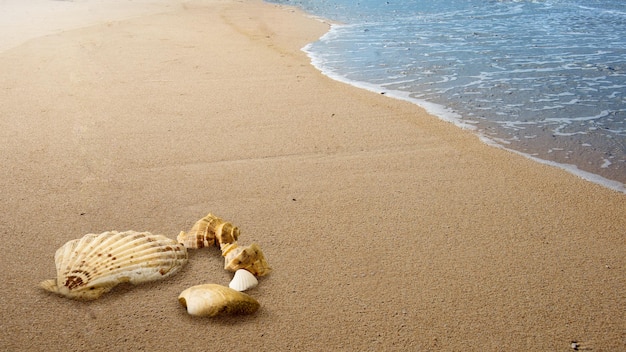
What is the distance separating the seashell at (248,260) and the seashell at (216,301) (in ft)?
0.79

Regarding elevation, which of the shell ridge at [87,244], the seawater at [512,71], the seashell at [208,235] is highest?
the shell ridge at [87,244]

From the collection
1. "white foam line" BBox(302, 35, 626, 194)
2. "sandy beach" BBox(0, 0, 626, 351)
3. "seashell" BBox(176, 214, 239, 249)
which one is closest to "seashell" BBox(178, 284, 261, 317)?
"sandy beach" BBox(0, 0, 626, 351)

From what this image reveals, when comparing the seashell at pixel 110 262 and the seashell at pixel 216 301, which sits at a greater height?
the seashell at pixel 110 262

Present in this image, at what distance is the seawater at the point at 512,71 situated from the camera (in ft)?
15.5

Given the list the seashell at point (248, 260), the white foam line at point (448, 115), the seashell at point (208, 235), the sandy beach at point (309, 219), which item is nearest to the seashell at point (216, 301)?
the sandy beach at point (309, 219)

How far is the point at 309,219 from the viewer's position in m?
3.22

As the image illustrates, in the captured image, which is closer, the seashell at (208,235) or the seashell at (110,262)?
the seashell at (110,262)

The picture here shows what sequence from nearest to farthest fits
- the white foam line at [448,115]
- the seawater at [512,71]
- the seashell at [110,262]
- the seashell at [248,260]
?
the seashell at [110,262]
the seashell at [248,260]
the white foam line at [448,115]
the seawater at [512,71]

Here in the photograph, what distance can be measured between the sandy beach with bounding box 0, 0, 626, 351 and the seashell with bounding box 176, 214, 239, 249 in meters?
0.09

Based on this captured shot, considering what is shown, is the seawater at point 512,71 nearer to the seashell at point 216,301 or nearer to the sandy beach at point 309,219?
the sandy beach at point 309,219

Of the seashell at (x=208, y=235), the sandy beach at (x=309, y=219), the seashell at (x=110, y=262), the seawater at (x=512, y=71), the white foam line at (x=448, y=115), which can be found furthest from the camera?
the seawater at (x=512, y=71)

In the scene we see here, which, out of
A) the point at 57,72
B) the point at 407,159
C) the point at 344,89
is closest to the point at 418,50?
the point at 344,89

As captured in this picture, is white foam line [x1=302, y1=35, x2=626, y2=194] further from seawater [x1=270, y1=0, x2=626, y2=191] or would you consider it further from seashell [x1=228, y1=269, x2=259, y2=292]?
seashell [x1=228, y1=269, x2=259, y2=292]

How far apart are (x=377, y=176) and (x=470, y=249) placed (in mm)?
1108
